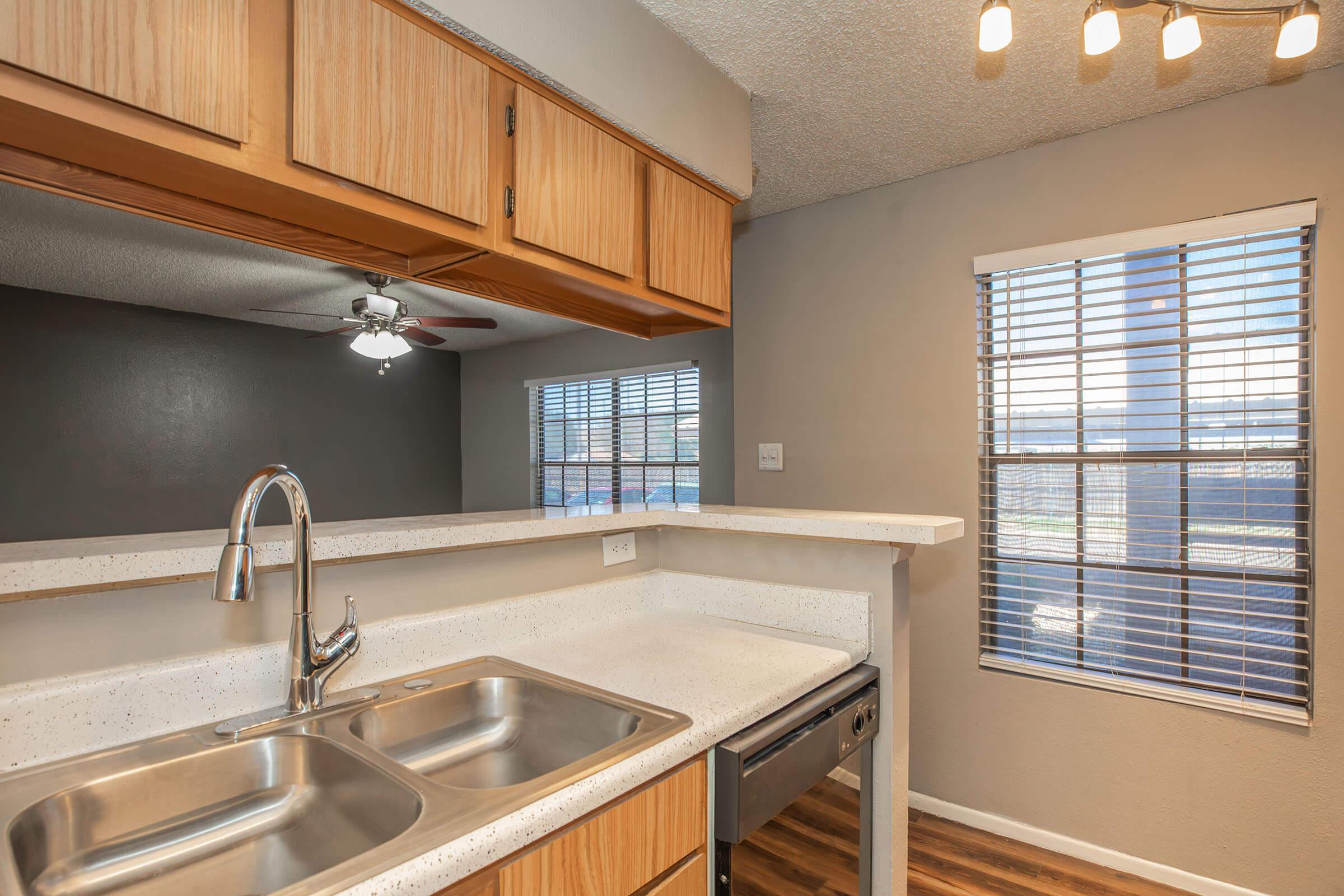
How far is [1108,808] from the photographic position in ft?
7.30

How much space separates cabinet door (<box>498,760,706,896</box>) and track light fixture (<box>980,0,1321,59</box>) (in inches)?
61.1

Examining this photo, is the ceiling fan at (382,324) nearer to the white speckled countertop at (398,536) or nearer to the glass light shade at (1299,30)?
the white speckled countertop at (398,536)

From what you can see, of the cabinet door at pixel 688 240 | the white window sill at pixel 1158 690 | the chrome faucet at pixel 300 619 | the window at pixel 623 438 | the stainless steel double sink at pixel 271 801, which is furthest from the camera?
the window at pixel 623 438

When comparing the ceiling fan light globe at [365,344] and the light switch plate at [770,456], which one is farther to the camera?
the light switch plate at [770,456]

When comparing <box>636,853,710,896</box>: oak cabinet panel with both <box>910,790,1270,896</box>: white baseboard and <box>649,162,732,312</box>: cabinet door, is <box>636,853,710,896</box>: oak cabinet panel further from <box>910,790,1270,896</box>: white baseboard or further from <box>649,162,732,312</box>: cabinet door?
<box>910,790,1270,896</box>: white baseboard

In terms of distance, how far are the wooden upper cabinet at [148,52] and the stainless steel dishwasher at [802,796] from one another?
4.28ft

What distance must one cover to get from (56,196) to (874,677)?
179 centimetres

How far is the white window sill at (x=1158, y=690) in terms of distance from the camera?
198 centimetres

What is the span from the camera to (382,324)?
1583 mm

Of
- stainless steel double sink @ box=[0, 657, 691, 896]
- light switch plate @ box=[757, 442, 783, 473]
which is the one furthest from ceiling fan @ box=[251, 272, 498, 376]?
light switch plate @ box=[757, 442, 783, 473]

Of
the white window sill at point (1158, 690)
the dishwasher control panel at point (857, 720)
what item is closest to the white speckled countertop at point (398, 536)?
the dishwasher control panel at point (857, 720)

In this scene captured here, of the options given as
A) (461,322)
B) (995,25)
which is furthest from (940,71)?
(461,322)

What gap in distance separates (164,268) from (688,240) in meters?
1.26

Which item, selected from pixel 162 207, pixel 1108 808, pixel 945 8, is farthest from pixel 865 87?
pixel 1108 808
